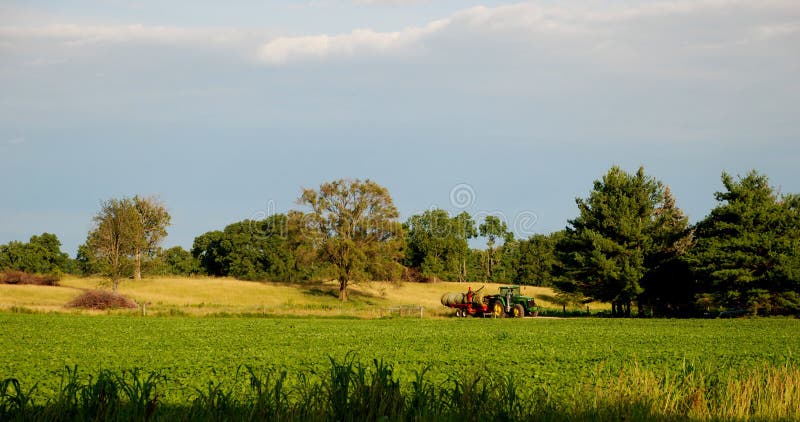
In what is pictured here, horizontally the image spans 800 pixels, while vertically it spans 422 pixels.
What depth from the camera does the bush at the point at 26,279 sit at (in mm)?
76188

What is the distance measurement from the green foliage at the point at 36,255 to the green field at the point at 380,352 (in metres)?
86.3

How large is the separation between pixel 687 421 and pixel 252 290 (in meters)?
70.6

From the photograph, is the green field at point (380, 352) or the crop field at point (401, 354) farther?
the green field at point (380, 352)

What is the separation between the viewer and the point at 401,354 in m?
22.0

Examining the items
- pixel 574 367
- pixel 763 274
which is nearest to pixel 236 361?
pixel 574 367

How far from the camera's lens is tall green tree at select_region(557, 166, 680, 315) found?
187 ft

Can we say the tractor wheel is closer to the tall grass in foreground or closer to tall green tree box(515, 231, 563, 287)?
the tall grass in foreground

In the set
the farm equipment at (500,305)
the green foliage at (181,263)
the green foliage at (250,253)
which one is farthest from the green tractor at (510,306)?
the green foliage at (181,263)

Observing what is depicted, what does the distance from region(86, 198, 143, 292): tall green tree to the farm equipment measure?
36.3 meters

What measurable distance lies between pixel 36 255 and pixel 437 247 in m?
64.5

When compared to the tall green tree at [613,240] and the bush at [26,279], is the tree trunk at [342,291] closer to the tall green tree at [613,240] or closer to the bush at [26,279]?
the tall green tree at [613,240]

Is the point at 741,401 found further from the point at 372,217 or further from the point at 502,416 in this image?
the point at 372,217

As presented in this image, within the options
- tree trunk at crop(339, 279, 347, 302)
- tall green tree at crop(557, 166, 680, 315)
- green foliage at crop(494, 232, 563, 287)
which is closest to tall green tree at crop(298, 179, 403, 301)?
tree trunk at crop(339, 279, 347, 302)

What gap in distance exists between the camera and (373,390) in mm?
8359
